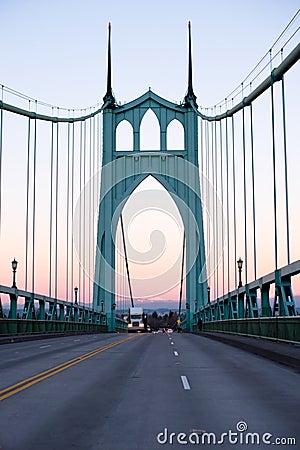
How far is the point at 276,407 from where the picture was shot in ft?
30.0

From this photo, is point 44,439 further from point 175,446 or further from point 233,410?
point 233,410

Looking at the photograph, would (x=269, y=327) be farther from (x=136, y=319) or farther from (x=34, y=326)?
(x=136, y=319)

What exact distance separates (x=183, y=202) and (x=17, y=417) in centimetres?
6448

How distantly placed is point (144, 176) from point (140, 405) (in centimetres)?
6577

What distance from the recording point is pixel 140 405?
368 inches

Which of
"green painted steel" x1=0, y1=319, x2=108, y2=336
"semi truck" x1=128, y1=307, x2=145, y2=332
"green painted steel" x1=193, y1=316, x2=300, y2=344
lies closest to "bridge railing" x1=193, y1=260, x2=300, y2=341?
"green painted steel" x1=193, y1=316, x2=300, y2=344

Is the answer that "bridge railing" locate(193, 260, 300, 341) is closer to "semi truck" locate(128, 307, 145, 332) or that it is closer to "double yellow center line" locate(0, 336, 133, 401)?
"double yellow center line" locate(0, 336, 133, 401)

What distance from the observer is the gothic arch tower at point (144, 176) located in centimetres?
7106

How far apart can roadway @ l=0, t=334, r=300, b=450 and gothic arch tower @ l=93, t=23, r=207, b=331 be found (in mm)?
55083

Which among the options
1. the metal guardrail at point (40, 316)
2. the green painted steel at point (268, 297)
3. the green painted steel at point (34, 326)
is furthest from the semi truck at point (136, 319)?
the green painted steel at point (268, 297)

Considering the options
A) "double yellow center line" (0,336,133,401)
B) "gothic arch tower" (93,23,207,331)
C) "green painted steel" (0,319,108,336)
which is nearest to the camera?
"double yellow center line" (0,336,133,401)

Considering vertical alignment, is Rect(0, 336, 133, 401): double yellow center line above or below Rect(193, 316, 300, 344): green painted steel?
below

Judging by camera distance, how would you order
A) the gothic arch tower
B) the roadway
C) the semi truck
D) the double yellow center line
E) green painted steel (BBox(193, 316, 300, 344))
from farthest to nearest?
the semi truck
the gothic arch tower
green painted steel (BBox(193, 316, 300, 344))
the double yellow center line
the roadway

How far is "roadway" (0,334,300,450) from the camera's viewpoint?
7.07 metres
